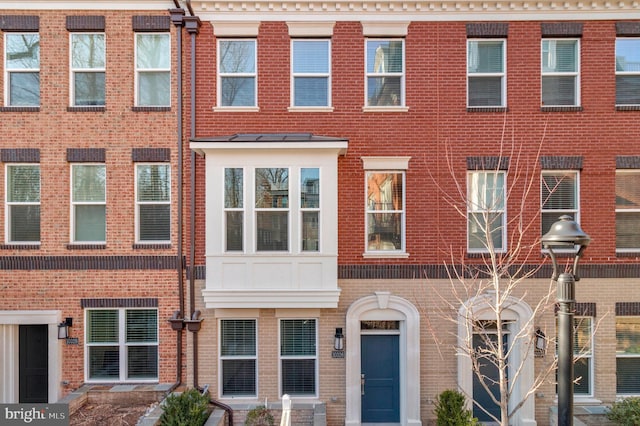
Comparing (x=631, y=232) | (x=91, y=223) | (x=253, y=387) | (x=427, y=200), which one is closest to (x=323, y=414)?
(x=253, y=387)

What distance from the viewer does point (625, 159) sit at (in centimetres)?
885

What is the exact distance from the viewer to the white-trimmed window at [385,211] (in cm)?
905

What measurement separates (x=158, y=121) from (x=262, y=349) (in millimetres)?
5766

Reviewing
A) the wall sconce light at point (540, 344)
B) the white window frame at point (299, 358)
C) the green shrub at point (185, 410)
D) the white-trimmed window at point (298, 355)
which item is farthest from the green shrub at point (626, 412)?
the green shrub at point (185, 410)

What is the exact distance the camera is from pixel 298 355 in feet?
29.6

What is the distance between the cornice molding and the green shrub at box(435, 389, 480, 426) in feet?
27.2

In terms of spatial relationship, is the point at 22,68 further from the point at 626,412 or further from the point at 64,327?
the point at 626,412

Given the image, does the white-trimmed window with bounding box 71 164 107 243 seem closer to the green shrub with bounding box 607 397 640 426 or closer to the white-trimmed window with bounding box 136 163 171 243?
the white-trimmed window with bounding box 136 163 171 243

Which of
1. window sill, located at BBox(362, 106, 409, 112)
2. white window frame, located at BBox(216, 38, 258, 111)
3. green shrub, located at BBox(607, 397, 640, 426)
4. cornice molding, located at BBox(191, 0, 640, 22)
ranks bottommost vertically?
green shrub, located at BBox(607, 397, 640, 426)

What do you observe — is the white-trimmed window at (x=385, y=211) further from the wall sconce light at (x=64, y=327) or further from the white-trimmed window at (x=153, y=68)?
the wall sconce light at (x=64, y=327)

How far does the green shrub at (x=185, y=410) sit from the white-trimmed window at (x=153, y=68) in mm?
6411

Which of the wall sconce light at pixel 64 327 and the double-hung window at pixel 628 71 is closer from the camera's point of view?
the wall sconce light at pixel 64 327

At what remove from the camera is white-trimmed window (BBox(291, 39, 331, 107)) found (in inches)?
360

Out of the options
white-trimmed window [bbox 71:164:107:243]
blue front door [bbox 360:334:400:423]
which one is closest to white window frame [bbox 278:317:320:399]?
blue front door [bbox 360:334:400:423]
